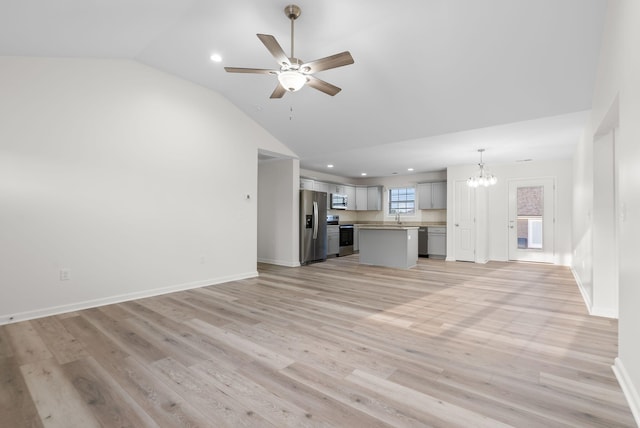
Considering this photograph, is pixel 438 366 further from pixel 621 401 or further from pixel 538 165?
pixel 538 165

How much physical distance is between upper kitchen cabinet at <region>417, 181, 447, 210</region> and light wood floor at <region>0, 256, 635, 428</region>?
4.62 meters

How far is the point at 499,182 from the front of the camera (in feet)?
24.6

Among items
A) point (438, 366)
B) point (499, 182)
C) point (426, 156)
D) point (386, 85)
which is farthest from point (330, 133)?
point (499, 182)

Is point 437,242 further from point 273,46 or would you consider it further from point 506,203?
point 273,46

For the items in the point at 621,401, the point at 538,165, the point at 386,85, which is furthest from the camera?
the point at 538,165

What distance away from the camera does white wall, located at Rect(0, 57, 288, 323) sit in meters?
3.25

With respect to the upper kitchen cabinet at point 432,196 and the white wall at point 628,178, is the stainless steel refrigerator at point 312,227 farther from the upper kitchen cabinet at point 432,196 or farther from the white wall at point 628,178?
the white wall at point 628,178

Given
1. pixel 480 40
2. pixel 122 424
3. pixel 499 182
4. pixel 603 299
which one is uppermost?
pixel 480 40

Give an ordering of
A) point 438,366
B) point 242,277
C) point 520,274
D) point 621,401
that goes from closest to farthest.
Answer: point 621,401, point 438,366, point 242,277, point 520,274

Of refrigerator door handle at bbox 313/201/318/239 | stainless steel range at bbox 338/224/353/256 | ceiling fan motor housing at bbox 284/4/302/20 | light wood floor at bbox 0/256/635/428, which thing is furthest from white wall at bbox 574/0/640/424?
stainless steel range at bbox 338/224/353/256

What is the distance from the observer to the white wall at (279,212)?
659 cm

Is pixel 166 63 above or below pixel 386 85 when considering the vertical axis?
above

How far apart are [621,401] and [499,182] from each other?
656 centimetres

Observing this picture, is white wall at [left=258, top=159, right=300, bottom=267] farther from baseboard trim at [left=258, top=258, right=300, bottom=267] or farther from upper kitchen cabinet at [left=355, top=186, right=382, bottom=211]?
Result: upper kitchen cabinet at [left=355, top=186, right=382, bottom=211]
